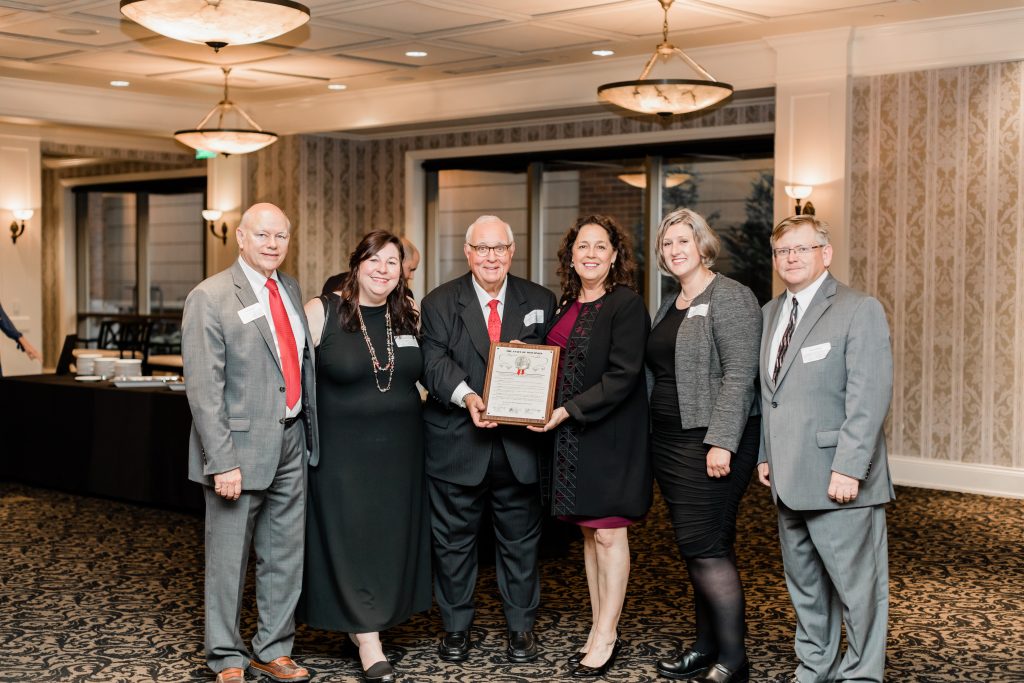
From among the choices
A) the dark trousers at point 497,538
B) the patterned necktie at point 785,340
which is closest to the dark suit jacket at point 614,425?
the dark trousers at point 497,538

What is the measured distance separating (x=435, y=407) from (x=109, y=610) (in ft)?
6.55

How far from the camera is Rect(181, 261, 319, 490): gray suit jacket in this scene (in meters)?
3.74

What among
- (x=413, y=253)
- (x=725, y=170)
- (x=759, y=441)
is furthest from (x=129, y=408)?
(x=725, y=170)

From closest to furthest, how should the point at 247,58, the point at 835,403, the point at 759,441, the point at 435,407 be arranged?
the point at 835,403
the point at 759,441
the point at 435,407
the point at 247,58

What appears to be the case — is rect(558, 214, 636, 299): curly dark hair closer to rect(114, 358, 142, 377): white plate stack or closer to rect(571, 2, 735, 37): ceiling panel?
rect(571, 2, 735, 37): ceiling panel

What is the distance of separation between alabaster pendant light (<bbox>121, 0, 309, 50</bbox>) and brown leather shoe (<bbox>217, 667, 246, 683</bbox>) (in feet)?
12.1

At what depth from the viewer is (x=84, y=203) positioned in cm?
1788

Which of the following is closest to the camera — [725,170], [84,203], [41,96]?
[725,170]

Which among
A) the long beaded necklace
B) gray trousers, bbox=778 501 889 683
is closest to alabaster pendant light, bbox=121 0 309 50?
the long beaded necklace

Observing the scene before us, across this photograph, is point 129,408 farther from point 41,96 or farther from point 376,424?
point 41,96

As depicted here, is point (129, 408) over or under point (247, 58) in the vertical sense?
under

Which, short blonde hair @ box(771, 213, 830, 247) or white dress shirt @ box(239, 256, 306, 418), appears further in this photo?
white dress shirt @ box(239, 256, 306, 418)

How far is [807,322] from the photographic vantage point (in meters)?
3.70

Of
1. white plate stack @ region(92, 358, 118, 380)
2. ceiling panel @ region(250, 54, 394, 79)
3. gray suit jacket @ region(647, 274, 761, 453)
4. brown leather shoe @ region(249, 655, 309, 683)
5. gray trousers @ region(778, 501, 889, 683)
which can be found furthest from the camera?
ceiling panel @ region(250, 54, 394, 79)
